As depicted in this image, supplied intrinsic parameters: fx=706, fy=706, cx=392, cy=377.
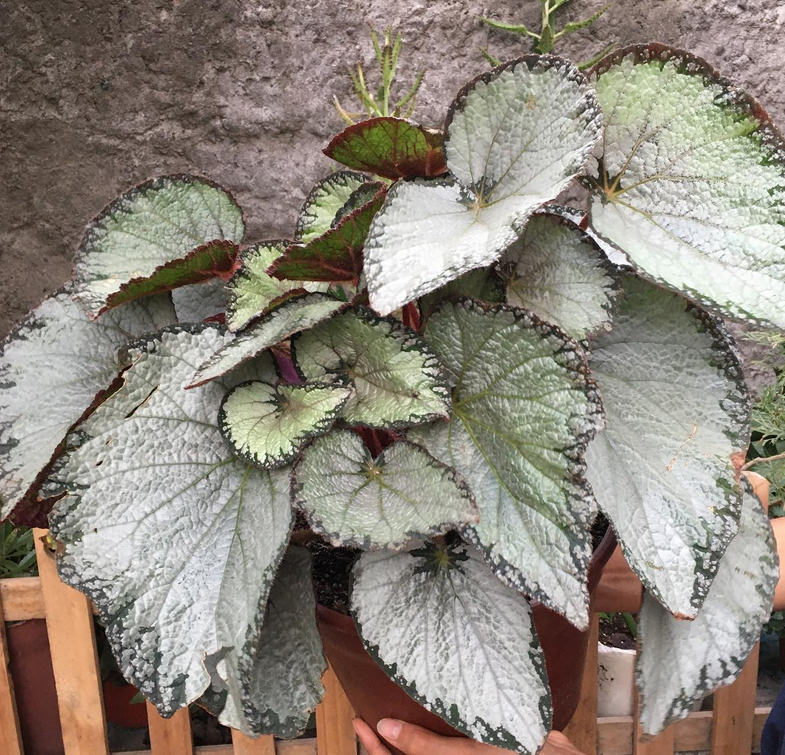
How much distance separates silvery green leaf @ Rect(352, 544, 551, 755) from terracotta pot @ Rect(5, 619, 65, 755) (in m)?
1.10

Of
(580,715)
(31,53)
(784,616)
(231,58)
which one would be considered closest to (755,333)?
(784,616)

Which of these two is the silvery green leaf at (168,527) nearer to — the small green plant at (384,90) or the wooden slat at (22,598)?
the small green plant at (384,90)

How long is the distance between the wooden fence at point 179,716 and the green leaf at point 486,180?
89 centimetres

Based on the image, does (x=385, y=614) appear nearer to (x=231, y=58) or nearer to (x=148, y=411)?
(x=148, y=411)

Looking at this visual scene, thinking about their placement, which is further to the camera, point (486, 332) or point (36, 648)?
point (36, 648)

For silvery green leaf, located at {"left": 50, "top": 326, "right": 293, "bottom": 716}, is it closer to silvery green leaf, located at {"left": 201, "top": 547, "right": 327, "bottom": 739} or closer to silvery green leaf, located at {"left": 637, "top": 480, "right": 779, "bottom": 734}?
silvery green leaf, located at {"left": 201, "top": 547, "right": 327, "bottom": 739}

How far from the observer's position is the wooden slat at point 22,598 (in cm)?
123

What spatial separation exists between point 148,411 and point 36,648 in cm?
112

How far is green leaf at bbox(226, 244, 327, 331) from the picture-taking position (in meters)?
0.46

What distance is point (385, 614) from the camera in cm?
46

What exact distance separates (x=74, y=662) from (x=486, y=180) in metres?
1.16

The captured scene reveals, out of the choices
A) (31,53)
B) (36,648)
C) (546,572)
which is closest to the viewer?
(546,572)

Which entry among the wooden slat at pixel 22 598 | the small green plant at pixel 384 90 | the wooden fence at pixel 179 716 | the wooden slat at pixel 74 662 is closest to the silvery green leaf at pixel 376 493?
the small green plant at pixel 384 90

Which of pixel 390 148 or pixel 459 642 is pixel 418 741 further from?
pixel 390 148
